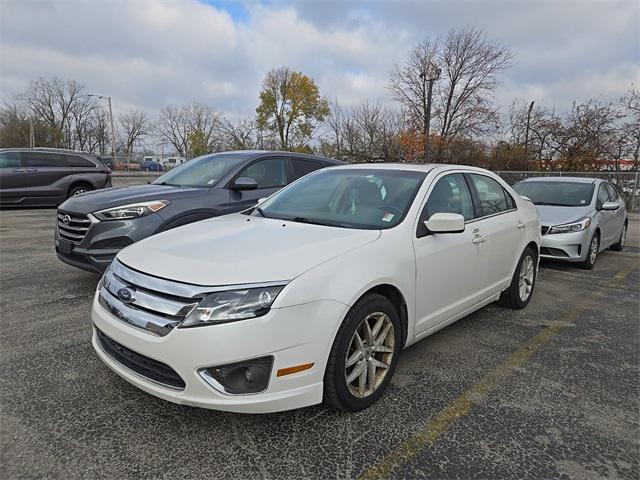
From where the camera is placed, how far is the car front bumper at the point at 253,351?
206 cm

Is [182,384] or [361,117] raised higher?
[361,117]

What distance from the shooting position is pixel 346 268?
7.95ft

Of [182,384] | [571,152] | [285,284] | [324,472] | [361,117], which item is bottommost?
[324,472]

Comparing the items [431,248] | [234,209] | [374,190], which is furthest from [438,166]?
[234,209]

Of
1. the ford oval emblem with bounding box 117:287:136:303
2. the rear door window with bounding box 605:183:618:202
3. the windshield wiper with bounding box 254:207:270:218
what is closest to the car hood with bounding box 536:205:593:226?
the rear door window with bounding box 605:183:618:202

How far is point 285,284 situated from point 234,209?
321cm

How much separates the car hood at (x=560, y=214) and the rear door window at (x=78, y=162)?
1161 cm

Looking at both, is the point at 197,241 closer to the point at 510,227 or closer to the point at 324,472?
the point at 324,472

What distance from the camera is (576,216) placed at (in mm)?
6695

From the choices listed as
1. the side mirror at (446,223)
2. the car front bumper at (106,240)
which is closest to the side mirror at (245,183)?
the car front bumper at (106,240)

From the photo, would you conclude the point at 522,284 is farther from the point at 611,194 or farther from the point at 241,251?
→ the point at 611,194

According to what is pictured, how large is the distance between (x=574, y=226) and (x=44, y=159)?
496 inches

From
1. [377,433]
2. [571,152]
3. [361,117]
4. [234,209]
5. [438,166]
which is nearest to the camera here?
[377,433]

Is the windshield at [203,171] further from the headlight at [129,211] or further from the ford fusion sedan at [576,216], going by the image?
the ford fusion sedan at [576,216]
